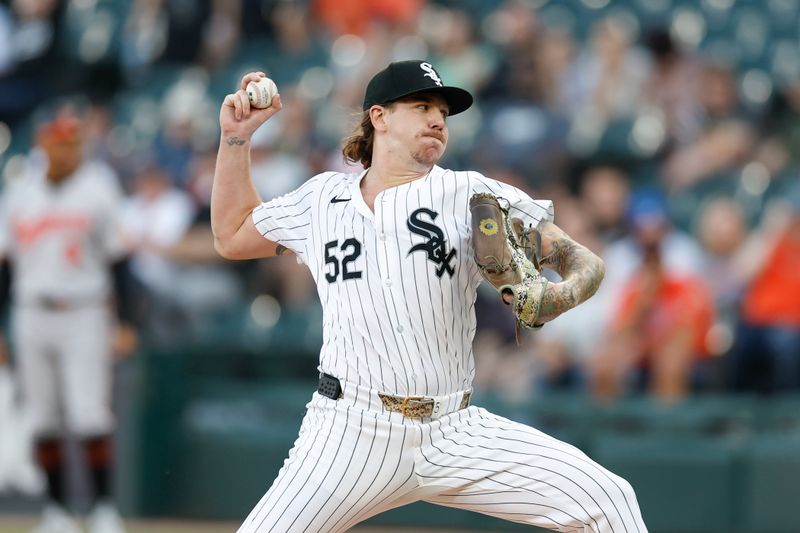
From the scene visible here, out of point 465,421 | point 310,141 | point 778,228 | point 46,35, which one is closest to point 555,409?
point 778,228

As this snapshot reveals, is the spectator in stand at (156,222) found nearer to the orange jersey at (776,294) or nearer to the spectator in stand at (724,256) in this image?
the spectator in stand at (724,256)

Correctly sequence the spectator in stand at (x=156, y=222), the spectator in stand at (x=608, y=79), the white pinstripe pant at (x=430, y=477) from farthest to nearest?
the spectator in stand at (x=608, y=79), the spectator in stand at (x=156, y=222), the white pinstripe pant at (x=430, y=477)

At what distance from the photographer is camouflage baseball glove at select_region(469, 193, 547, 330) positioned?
3.63 m

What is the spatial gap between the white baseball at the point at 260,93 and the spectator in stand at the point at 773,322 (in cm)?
433

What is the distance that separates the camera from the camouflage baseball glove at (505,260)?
11.9 feet

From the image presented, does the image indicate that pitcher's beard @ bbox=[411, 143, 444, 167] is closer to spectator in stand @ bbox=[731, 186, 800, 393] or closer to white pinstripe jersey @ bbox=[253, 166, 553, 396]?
white pinstripe jersey @ bbox=[253, 166, 553, 396]

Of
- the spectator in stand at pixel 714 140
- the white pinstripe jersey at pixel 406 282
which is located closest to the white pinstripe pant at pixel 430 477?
the white pinstripe jersey at pixel 406 282

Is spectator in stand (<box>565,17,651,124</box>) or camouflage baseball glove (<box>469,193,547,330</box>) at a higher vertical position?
spectator in stand (<box>565,17,651,124</box>)

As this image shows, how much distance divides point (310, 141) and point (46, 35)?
3.33 meters

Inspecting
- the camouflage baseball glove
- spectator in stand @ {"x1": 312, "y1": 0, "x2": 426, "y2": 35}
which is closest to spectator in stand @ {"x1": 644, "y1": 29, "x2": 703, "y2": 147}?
spectator in stand @ {"x1": 312, "y1": 0, "x2": 426, "y2": 35}

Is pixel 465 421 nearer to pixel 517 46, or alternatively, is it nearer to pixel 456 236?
pixel 456 236

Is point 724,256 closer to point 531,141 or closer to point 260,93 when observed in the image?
point 531,141

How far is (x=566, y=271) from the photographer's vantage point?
3.84 m

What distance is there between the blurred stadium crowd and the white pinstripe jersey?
13.0ft
